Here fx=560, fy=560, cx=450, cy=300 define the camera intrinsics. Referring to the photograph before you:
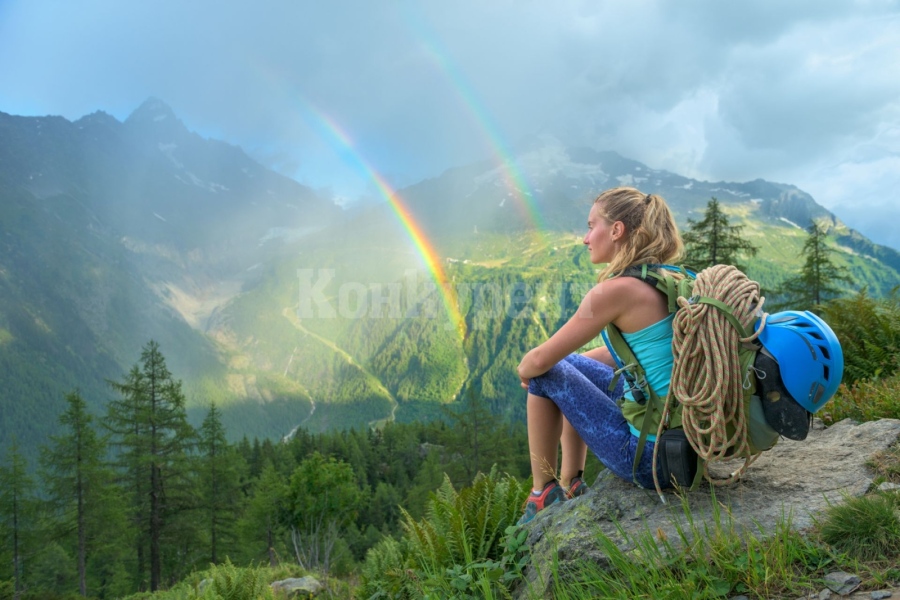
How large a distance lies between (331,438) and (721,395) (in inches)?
3646

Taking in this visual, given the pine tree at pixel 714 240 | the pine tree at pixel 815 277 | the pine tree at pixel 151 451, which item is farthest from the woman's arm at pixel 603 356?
the pine tree at pixel 151 451

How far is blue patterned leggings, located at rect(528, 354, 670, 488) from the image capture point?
11.4ft

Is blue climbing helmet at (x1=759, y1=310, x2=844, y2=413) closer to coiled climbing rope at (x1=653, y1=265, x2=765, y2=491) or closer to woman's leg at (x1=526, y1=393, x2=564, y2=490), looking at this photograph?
coiled climbing rope at (x1=653, y1=265, x2=765, y2=491)

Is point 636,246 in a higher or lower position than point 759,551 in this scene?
higher

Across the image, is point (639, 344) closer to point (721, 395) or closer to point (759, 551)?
point (721, 395)

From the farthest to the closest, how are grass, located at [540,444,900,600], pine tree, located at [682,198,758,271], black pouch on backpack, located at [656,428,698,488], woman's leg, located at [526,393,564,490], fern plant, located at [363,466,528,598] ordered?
pine tree, located at [682,198,758,271] → woman's leg, located at [526,393,564,490] → fern plant, located at [363,466,528,598] → black pouch on backpack, located at [656,428,698,488] → grass, located at [540,444,900,600]

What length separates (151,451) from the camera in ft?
108

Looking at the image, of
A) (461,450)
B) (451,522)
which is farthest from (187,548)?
(451,522)

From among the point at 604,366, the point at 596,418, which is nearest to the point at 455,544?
the point at 596,418

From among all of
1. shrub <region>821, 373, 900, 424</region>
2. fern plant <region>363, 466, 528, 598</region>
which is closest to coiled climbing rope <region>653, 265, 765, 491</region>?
fern plant <region>363, 466, 528, 598</region>

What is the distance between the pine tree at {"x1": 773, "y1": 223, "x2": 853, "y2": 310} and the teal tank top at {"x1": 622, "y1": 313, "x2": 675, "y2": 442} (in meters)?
27.4

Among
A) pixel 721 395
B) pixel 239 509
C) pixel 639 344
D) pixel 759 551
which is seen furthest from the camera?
pixel 239 509

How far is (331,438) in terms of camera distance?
90.5 m

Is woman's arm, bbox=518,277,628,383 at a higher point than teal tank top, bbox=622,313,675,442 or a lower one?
higher
